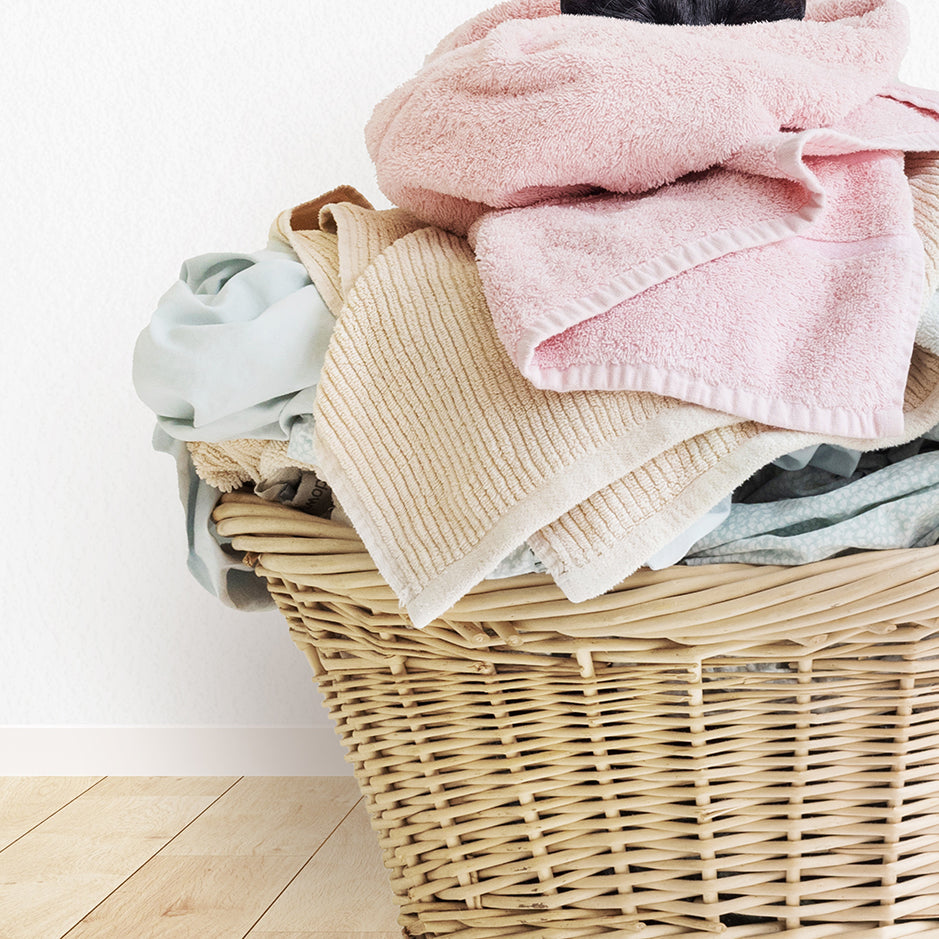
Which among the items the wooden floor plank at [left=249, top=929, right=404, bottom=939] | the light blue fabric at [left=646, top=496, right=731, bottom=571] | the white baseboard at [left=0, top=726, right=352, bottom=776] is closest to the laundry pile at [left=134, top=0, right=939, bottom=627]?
the light blue fabric at [left=646, top=496, right=731, bottom=571]

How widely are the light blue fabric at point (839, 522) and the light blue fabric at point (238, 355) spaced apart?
0.25 metres

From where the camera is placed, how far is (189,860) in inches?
33.1

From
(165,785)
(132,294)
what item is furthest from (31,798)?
(132,294)

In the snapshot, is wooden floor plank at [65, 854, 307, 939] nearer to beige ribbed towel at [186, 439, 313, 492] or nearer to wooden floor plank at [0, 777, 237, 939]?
wooden floor plank at [0, 777, 237, 939]

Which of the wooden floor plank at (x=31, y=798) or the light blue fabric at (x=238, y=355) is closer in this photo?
the light blue fabric at (x=238, y=355)

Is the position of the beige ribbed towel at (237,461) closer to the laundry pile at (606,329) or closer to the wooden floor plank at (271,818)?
the laundry pile at (606,329)

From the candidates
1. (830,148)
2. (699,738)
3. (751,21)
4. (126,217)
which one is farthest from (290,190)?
(699,738)

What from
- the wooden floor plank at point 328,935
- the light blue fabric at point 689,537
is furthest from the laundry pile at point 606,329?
the wooden floor plank at point 328,935

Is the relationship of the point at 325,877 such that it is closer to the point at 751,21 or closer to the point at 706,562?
the point at 706,562

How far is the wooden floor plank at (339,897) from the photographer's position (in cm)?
72

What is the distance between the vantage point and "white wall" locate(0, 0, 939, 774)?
3.33 feet

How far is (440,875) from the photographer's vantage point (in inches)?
23.6

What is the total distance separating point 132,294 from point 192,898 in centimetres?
63

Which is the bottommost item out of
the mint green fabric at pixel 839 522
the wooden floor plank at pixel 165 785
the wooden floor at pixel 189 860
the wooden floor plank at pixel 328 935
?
the wooden floor plank at pixel 165 785
